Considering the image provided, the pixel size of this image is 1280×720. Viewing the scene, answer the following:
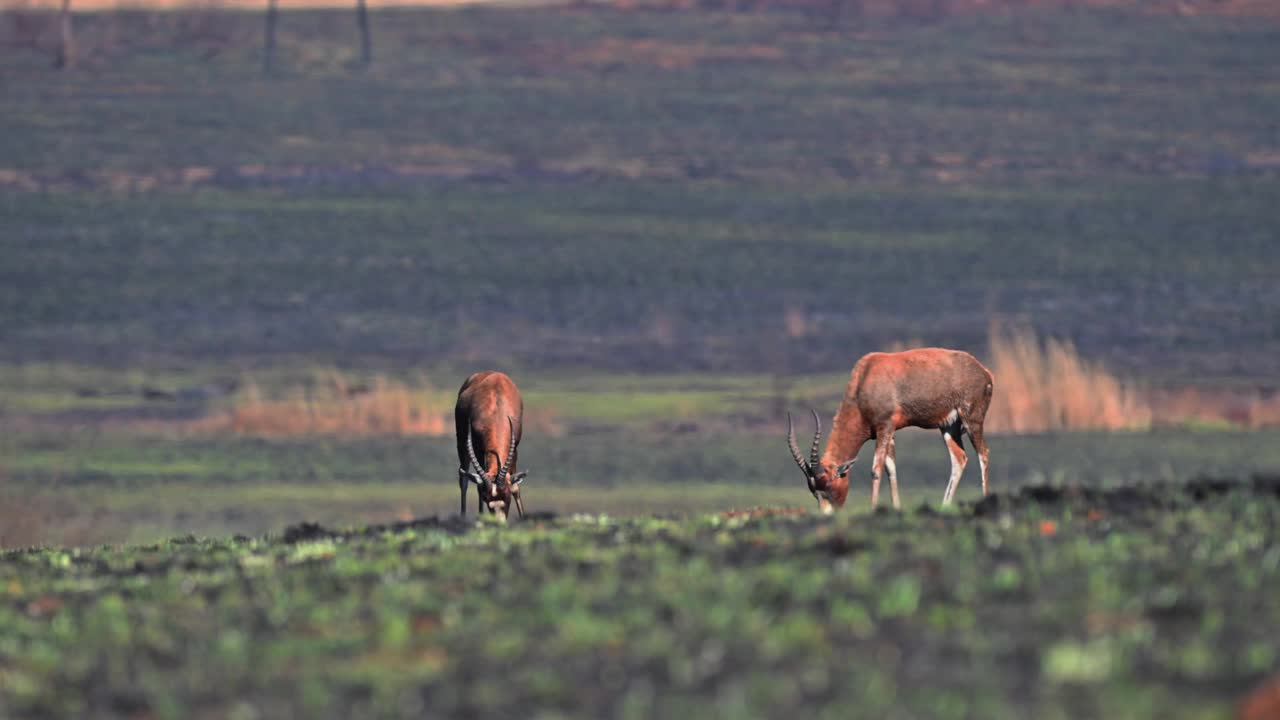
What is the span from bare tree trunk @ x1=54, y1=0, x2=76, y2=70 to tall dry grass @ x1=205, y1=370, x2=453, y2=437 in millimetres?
57128

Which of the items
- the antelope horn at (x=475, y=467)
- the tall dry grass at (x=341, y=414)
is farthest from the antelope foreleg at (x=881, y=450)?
the tall dry grass at (x=341, y=414)

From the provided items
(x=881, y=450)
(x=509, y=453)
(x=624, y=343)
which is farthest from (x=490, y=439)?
(x=624, y=343)

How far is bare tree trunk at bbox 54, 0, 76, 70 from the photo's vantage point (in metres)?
111

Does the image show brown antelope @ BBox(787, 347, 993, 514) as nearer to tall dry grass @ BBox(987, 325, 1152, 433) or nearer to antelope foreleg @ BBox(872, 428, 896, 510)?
antelope foreleg @ BBox(872, 428, 896, 510)

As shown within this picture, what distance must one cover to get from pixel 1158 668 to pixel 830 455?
13763mm

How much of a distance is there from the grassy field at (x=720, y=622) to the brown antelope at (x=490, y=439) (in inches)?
244

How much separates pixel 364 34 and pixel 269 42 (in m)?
4.52

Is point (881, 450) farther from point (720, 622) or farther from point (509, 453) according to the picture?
point (720, 622)

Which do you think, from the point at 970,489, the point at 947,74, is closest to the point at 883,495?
the point at 970,489

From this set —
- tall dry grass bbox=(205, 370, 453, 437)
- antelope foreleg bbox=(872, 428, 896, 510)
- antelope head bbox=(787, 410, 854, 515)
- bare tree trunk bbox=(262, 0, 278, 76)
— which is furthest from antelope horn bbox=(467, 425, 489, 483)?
bare tree trunk bbox=(262, 0, 278, 76)

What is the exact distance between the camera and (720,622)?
15625 millimetres

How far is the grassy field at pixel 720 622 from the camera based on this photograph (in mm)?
13531

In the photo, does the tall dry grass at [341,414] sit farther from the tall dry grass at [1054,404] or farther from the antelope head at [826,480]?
the antelope head at [826,480]

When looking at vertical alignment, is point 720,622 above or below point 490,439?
above
